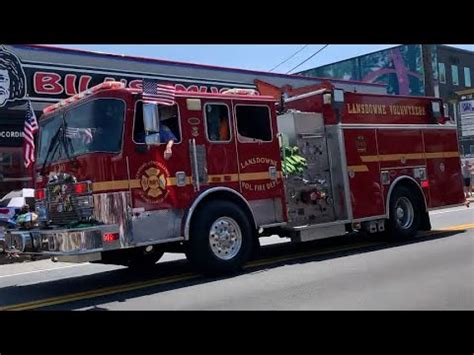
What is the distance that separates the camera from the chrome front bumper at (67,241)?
7344 millimetres

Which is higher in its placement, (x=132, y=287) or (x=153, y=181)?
(x=153, y=181)

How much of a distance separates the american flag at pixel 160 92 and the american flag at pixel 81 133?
95 centimetres

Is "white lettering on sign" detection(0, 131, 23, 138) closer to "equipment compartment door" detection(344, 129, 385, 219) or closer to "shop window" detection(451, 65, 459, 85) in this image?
"equipment compartment door" detection(344, 129, 385, 219)

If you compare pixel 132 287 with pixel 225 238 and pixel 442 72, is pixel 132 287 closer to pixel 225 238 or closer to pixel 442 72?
pixel 225 238

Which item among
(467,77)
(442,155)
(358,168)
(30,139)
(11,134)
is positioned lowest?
(358,168)

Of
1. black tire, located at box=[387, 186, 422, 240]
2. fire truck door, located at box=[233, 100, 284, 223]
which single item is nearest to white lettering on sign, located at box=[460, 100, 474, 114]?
black tire, located at box=[387, 186, 422, 240]

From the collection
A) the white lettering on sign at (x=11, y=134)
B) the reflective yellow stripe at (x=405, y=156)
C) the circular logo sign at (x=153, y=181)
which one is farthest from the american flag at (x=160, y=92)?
the white lettering on sign at (x=11, y=134)

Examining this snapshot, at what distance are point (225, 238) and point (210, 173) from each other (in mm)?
990

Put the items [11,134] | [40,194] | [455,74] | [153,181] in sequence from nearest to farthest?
[153,181] < [40,194] < [11,134] < [455,74]

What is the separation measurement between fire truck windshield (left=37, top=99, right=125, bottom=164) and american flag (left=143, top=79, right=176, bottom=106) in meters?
0.43

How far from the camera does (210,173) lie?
8641 mm

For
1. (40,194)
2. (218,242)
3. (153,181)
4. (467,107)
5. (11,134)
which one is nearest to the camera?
(153,181)

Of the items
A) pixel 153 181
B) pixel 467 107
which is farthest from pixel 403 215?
pixel 467 107
